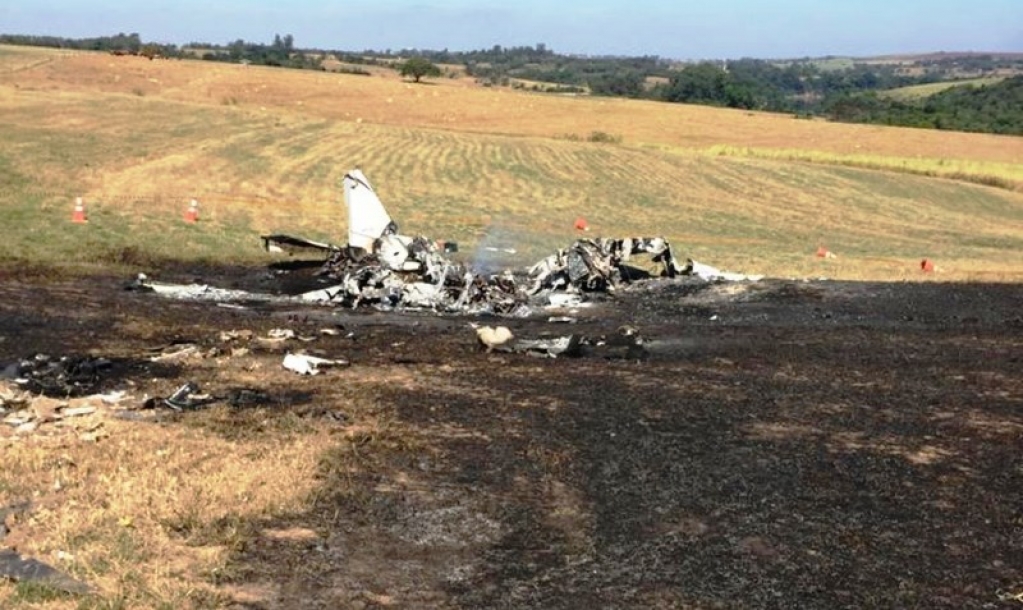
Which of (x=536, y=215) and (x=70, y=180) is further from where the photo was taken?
(x=536, y=215)

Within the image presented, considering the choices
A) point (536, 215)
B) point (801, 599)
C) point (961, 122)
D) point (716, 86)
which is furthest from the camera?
point (716, 86)

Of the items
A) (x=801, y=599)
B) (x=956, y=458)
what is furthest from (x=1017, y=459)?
(x=801, y=599)

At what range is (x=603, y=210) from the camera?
109 feet

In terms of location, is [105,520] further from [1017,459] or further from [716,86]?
[716,86]

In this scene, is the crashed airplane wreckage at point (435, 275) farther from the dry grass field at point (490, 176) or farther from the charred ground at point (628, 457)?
the dry grass field at point (490, 176)

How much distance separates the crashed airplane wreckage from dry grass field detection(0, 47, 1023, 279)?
343 cm

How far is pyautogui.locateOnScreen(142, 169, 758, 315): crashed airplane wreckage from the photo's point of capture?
17609 mm

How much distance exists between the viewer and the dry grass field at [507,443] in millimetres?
6812

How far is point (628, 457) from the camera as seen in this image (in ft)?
30.8

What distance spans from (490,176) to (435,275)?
20.1m

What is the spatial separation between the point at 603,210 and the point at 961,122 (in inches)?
2830

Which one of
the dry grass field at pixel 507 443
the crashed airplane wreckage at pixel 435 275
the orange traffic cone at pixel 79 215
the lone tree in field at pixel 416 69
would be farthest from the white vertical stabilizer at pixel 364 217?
the lone tree in field at pixel 416 69

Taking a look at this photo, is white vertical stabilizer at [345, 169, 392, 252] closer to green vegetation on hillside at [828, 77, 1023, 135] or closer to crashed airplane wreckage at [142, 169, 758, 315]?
crashed airplane wreckage at [142, 169, 758, 315]

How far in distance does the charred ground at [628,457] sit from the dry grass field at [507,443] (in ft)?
0.11
